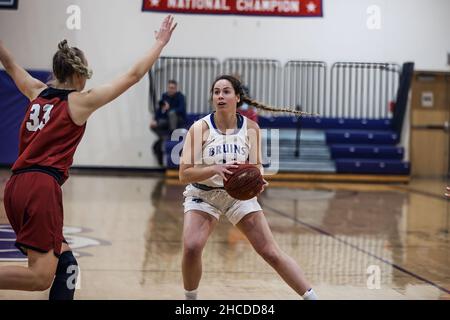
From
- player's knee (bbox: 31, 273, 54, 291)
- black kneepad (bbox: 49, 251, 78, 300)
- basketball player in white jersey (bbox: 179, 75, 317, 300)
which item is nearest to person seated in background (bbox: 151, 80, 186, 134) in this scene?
basketball player in white jersey (bbox: 179, 75, 317, 300)

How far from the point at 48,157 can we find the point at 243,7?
24.3ft

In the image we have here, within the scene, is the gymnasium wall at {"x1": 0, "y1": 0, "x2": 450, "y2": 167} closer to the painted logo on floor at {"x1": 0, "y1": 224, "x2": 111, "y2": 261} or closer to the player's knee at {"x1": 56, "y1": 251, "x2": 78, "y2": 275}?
the painted logo on floor at {"x1": 0, "y1": 224, "x2": 111, "y2": 261}

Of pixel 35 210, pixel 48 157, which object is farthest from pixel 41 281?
pixel 48 157

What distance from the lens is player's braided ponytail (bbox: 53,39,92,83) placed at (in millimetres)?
4746

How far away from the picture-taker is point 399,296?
6410mm

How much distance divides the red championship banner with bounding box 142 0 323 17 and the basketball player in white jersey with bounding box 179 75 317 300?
10.1ft

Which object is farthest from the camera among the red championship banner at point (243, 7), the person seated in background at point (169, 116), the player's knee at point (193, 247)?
the person seated in background at point (169, 116)

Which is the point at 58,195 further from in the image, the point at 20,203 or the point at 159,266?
the point at 159,266

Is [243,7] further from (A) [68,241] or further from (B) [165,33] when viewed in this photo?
(B) [165,33]

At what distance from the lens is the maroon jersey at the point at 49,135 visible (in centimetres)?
465

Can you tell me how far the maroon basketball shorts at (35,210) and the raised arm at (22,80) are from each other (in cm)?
57

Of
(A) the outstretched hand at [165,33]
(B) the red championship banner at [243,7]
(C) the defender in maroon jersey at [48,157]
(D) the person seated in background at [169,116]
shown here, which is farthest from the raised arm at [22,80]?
(D) the person seated in background at [169,116]

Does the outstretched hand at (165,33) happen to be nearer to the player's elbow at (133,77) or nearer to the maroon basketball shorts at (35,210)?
the player's elbow at (133,77)

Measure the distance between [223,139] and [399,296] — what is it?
2.03 metres
